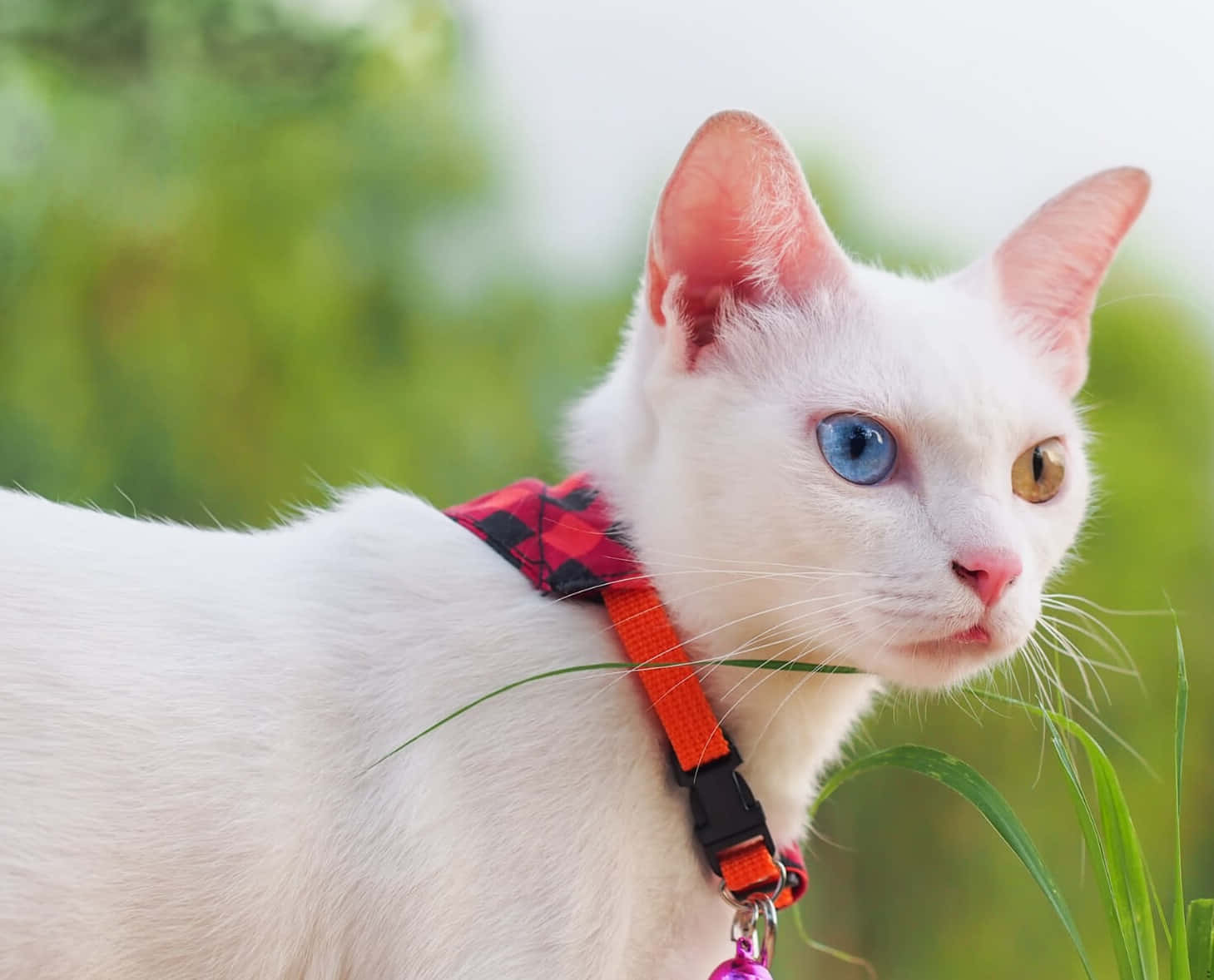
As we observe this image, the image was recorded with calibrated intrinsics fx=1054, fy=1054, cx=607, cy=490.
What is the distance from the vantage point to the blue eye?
0.66m

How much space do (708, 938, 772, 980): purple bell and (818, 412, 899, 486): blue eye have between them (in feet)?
1.03

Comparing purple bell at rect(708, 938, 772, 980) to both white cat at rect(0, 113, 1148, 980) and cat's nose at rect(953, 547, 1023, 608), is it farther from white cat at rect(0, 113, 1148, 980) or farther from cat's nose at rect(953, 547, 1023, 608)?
cat's nose at rect(953, 547, 1023, 608)

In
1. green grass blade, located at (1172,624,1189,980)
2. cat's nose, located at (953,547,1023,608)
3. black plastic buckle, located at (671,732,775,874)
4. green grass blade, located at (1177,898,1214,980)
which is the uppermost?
cat's nose, located at (953,547,1023,608)

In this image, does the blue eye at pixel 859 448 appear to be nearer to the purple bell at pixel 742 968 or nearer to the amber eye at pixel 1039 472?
the amber eye at pixel 1039 472

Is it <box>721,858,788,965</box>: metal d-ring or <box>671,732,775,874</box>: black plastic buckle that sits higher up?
<box>671,732,775,874</box>: black plastic buckle

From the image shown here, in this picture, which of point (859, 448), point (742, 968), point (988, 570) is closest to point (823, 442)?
point (859, 448)

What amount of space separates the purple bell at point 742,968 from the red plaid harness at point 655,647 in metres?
0.04

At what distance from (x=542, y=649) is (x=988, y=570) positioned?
0.95ft

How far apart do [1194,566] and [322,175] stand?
5.11ft

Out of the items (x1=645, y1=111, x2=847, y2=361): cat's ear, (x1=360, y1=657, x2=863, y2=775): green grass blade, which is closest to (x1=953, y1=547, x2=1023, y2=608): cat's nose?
(x1=360, y1=657, x2=863, y2=775): green grass blade

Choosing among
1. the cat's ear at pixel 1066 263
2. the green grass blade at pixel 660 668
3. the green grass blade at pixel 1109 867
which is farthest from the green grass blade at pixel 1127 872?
→ the cat's ear at pixel 1066 263

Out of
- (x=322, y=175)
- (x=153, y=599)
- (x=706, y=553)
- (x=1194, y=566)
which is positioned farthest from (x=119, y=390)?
(x=1194, y=566)

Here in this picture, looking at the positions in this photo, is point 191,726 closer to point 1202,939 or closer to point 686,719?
point 686,719

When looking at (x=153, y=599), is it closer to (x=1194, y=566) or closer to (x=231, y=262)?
(x=231, y=262)
